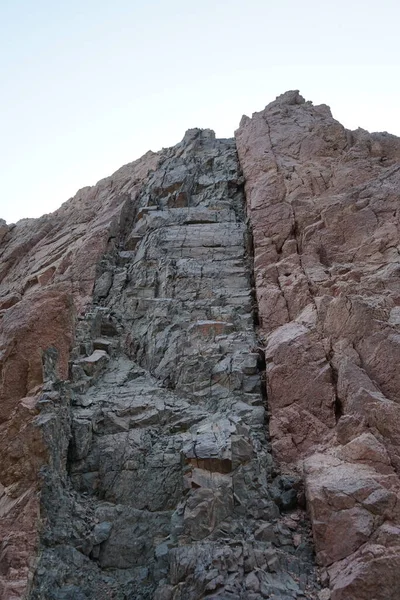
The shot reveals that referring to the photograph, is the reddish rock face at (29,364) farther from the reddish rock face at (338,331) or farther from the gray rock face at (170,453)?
the reddish rock face at (338,331)

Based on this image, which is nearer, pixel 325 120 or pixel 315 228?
pixel 315 228

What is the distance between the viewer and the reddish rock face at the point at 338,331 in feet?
34.1

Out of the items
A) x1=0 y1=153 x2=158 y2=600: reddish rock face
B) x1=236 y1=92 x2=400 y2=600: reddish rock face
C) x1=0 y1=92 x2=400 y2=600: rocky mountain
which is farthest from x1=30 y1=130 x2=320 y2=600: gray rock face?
x1=236 y1=92 x2=400 y2=600: reddish rock face

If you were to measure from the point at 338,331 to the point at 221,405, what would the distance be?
4450 mm

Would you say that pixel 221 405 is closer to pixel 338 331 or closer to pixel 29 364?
pixel 338 331

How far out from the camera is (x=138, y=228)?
2656 cm

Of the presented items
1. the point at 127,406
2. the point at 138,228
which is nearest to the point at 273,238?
the point at 138,228

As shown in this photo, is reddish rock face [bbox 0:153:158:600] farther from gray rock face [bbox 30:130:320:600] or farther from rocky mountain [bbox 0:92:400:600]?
gray rock face [bbox 30:130:320:600]

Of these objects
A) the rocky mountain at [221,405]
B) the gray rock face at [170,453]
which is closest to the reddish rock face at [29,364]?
the rocky mountain at [221,405]

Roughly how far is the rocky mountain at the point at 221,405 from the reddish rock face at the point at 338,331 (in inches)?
2.4

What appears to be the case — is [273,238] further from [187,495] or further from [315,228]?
[187,495]

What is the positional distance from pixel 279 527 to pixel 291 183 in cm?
1706

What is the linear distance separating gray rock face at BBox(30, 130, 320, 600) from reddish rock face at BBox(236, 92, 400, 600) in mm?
896

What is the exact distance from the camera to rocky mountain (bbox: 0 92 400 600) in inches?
416
